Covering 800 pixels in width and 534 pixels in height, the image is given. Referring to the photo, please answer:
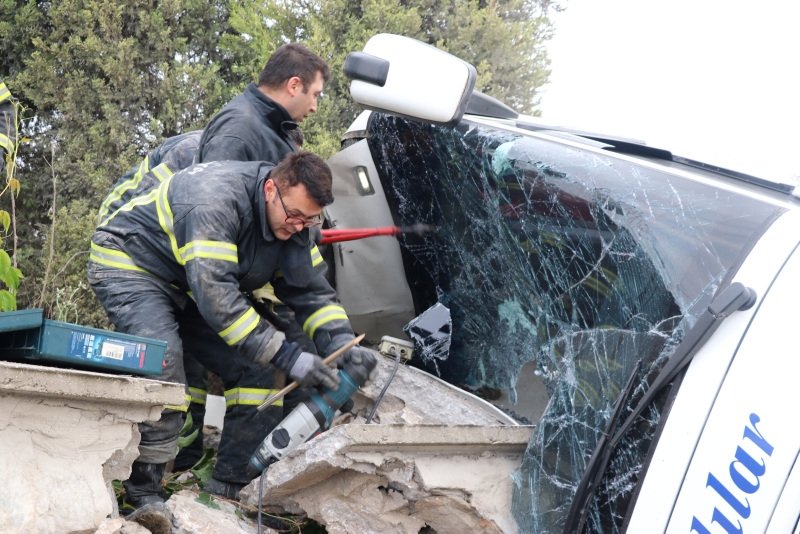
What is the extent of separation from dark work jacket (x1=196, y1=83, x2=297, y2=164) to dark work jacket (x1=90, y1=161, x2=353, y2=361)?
1.26 ft

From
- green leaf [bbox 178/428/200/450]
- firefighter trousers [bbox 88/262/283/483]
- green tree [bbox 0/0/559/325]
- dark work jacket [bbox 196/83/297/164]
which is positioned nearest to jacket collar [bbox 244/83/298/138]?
dark work jacket [bbox 196/83/297/164]

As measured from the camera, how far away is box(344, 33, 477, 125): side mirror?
2.69 m

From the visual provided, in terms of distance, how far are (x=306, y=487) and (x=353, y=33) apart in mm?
4110

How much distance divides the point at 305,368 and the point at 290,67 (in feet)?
4.90

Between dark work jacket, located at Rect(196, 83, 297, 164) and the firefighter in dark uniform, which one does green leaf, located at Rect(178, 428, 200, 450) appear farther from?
dark work jacket, located at Rect(196, 83, 297, 164)

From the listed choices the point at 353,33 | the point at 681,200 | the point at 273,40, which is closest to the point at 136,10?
the point at 273,40

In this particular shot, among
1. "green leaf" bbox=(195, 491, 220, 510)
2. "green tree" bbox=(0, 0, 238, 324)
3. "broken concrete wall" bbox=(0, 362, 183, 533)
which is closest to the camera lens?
"broken concrete wall" bbox=(0, 362, 183, 533)

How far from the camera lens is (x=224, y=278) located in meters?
2.85

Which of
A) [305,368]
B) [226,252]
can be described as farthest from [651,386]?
[226,252]

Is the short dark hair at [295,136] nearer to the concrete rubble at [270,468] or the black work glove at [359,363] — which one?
the black work glove at [359,363]

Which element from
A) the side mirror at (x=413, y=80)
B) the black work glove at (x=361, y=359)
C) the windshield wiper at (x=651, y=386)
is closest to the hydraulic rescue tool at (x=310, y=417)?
the black work glove at (x=361, y=359)

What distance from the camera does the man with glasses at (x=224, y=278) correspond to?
285 centimetres

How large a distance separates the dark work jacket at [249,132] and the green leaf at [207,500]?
133 cm

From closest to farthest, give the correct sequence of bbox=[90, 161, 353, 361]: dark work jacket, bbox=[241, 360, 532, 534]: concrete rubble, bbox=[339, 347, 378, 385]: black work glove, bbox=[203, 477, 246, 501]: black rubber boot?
bbox=[241, 360, 532, 534]: concrete rubble, bbox=[90, 161, 353, 361]: dark work jacket, bbox=[339, 347, 378, 385]: black work glove, bbox=[203, 477, 246, 501]: black rubber boot
